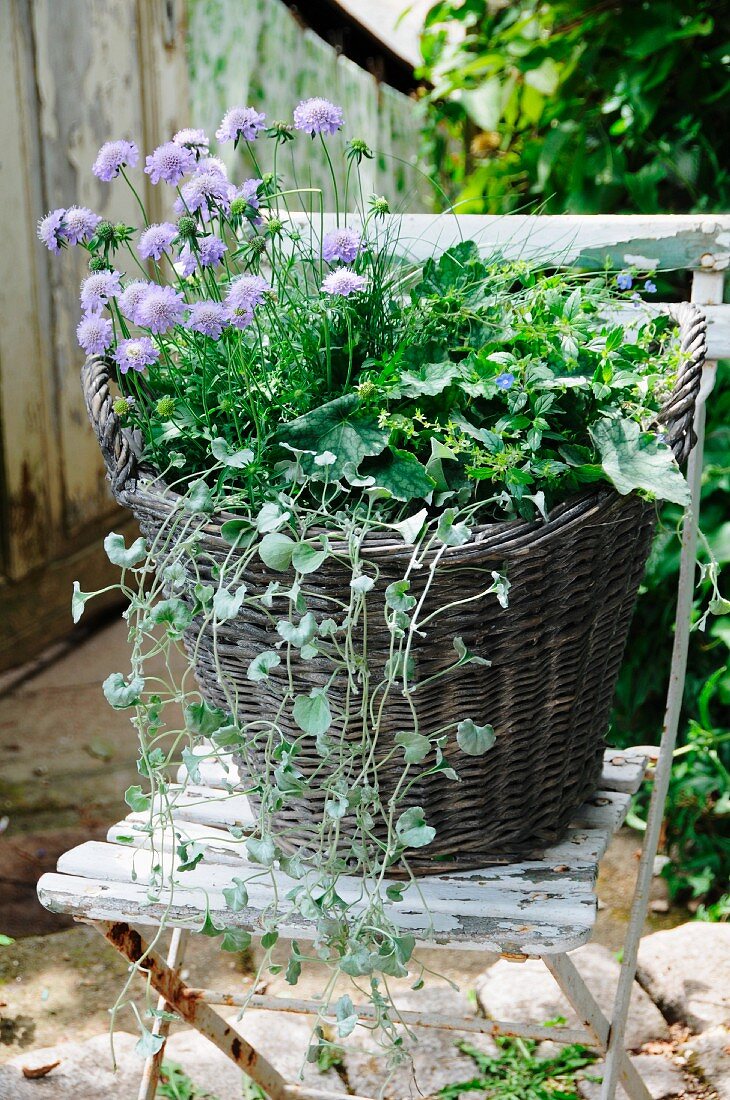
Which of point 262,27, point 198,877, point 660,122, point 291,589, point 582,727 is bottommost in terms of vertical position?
point 198,877

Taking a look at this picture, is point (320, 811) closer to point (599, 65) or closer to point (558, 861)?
point (558, 861)

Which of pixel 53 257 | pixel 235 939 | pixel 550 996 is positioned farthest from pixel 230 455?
pixel 53 257

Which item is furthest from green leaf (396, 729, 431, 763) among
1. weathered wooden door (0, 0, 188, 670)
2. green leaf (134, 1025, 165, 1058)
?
weathered wooden door (0, 0, 188, 670)

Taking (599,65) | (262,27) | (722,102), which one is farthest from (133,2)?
(722,102)

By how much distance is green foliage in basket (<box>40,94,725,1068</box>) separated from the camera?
Result: 3.06 feet

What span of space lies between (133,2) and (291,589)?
3.05 m

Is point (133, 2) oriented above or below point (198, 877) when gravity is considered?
above

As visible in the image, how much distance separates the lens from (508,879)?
43.4 inches

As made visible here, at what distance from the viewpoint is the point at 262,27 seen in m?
3.71

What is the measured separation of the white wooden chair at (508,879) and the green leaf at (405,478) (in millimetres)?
298

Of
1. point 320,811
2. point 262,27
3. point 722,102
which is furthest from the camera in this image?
point 262,27

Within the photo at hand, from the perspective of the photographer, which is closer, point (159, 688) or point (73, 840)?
point (73, 840)

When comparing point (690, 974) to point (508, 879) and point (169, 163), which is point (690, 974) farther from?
point (169, 163)

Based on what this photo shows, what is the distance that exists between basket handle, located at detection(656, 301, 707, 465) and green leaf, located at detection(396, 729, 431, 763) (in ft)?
1.20
